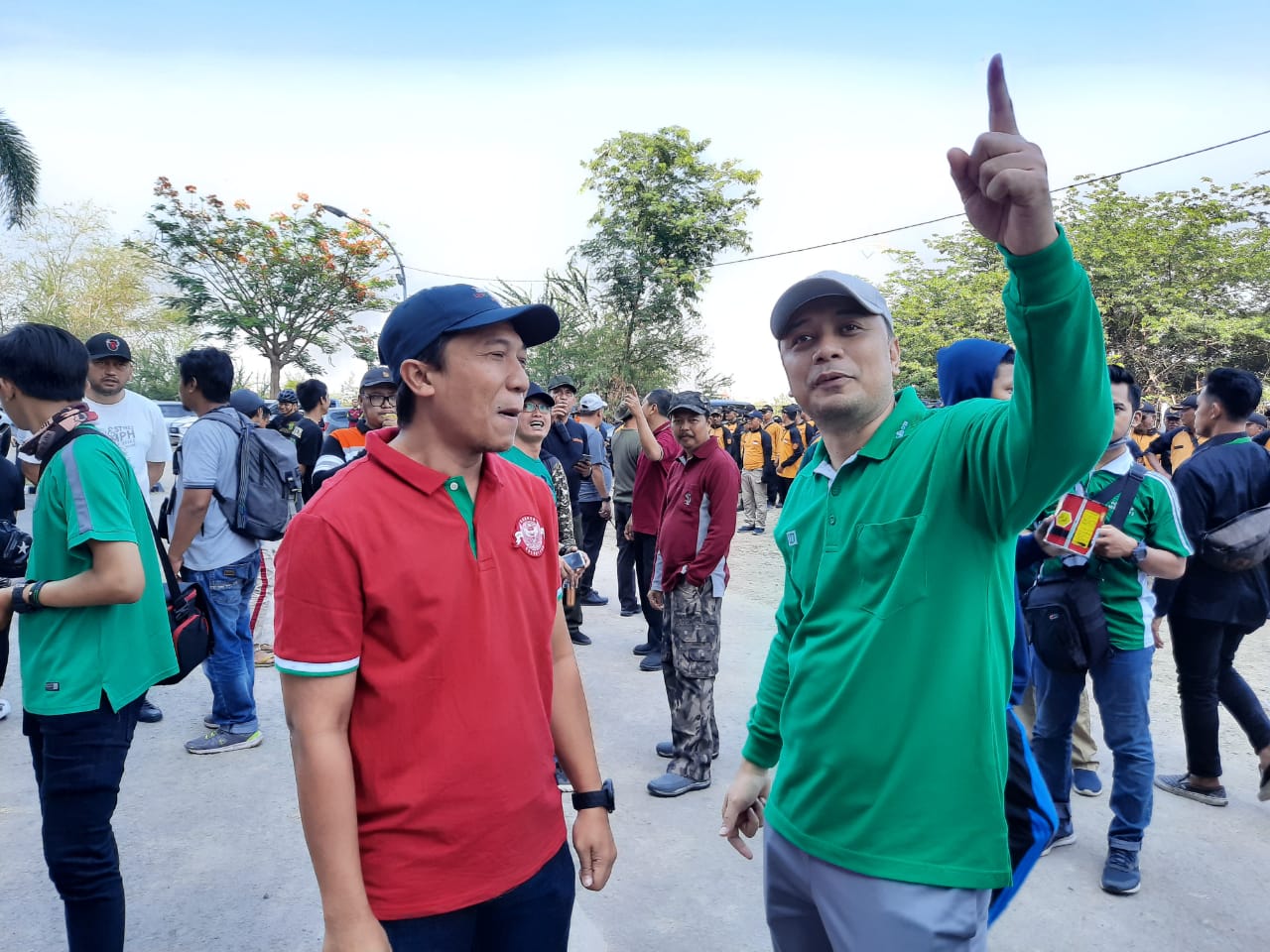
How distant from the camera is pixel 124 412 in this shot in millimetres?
5180

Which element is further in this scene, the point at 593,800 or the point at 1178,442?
the point at 1178,442

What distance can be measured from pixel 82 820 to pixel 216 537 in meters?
2.67

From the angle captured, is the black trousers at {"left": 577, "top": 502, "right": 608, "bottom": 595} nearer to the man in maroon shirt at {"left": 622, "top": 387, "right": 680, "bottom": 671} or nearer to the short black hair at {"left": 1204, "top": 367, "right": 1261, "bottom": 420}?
the man in maroon shirt at {"left": 622, "top": 387, "right": 680, "bottom": 671}

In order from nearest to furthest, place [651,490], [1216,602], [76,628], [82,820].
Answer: [82,820]
[76,628]
[1216,602]
[651,490]

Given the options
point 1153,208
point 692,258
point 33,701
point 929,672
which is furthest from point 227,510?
point 1153,208

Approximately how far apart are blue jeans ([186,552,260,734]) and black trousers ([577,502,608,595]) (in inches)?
142

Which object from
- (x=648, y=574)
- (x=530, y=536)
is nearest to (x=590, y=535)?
(x=648, y=574)

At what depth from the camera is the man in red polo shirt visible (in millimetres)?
1506

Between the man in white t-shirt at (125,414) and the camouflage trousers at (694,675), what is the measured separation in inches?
126

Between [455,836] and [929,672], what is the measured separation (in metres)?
0.97

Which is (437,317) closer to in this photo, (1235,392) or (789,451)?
(1235,392)

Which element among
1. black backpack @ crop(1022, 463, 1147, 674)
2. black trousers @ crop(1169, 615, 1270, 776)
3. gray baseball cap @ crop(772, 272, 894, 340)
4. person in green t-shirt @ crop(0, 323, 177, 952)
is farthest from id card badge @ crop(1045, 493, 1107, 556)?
person in green t-shirt @ crop(0, 323, 177, 952)

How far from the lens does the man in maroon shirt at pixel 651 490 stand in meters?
6.30

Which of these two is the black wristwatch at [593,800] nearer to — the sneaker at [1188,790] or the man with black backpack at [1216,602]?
the man with black backpack at [1216,602]
